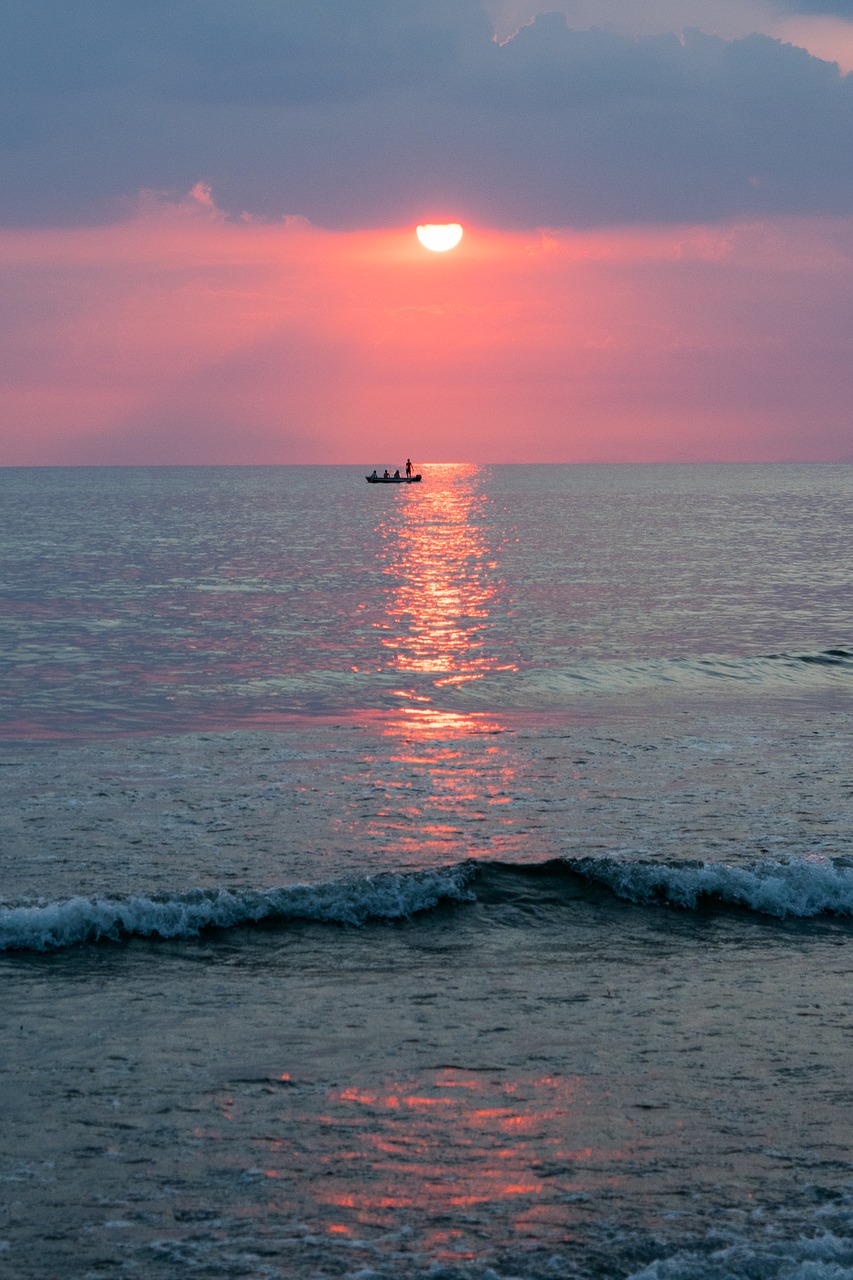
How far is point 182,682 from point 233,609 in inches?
734

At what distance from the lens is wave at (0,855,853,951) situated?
41.0ft

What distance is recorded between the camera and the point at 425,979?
11469mm

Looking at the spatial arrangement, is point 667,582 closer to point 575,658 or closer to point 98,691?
point 575,658

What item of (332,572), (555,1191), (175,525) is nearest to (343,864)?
(555,1191)

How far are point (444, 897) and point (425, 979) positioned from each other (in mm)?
2177

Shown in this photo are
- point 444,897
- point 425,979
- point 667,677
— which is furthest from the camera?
point 667,677

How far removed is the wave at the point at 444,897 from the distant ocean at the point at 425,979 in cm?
4

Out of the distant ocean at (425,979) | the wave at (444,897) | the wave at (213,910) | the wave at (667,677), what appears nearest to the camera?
the distant ocean at (425,979)

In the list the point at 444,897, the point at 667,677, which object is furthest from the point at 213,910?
the point at 667,677

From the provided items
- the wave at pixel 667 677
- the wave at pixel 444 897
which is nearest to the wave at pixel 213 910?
the wave at pixel 444 897

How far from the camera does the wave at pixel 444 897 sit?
12.5 metres

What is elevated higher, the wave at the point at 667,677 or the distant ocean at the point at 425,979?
the wave at the point at 667,677

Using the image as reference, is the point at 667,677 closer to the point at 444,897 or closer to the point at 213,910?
the point at 444,897

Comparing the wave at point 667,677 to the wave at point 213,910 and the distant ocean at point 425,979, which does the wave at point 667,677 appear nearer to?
the distant ocean at point 425,979
